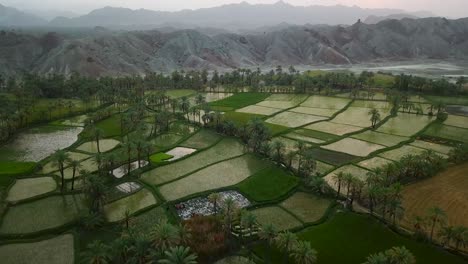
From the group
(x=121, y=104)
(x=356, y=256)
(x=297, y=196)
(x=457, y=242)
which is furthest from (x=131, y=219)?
(x=121, y=104)

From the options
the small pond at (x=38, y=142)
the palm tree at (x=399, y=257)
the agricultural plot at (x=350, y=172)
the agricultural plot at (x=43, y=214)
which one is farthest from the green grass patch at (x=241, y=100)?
the palm tree at (x=399, y=257)

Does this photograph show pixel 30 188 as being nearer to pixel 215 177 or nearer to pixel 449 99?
pixel 215 177

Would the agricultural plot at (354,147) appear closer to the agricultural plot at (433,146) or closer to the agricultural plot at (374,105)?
the agricultural plot at (433,146)

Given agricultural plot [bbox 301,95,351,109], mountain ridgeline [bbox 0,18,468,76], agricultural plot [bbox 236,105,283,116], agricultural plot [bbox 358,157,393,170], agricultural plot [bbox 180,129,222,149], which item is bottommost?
agricultural plot [bbox 180,129,222,149]

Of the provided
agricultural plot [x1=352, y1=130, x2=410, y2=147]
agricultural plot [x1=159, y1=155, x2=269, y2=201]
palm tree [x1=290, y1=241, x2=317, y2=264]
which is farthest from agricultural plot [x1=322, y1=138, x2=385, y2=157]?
palm tree [x1=290, y1=241, x2=317, y2=264]

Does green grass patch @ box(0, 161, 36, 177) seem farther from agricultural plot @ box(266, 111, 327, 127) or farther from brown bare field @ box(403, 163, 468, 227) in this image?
brown bare field @ box(403, 163, 468, 227)

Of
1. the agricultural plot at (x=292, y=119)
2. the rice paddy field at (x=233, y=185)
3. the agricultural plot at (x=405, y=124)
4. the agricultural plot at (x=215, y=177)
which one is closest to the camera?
the rice paddy field at (x=233, y=185)

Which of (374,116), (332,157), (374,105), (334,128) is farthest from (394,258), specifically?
(374,105)
